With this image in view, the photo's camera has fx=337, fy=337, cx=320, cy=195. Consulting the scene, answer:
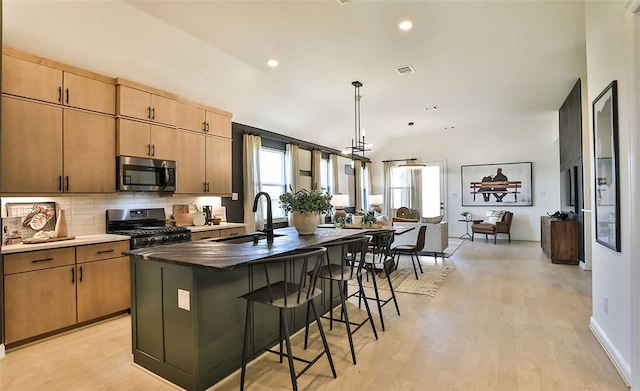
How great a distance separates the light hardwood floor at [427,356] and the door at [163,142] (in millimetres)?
1934

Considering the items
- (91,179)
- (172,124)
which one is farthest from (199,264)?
(172,124)

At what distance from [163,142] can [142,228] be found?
43.1 inches

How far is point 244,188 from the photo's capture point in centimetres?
596

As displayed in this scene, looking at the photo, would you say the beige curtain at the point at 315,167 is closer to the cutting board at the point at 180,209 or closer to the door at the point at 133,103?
the cutting board at the point at 180,209

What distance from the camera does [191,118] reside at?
4.64 meters

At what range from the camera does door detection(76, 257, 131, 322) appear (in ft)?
10.6

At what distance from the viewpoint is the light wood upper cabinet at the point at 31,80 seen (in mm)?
2920

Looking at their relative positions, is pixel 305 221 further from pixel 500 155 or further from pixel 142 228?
pixel 500 155

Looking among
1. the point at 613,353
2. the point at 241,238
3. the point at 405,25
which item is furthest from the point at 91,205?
the point at 613,353

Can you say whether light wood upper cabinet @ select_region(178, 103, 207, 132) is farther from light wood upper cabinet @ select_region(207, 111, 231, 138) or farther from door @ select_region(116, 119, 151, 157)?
door @ select_region(116, 119, 151, 157)

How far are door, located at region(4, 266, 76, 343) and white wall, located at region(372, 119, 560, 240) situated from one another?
946 centimetres

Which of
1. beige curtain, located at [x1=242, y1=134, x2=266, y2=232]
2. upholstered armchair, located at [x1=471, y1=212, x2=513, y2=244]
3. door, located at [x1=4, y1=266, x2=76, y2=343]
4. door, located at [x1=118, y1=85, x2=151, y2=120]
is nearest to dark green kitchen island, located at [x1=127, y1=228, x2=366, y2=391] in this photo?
door, located at [x1=4, y1=266, x2=76, y2=343]

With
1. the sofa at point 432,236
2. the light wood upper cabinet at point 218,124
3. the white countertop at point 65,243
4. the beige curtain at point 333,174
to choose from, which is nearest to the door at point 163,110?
the light wood upper cabinet at point 218,124

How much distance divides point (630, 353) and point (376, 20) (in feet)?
11.4
